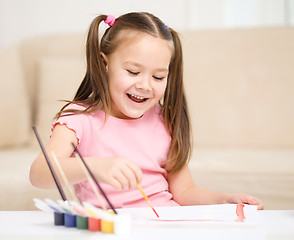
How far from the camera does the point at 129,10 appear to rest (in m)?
2.51

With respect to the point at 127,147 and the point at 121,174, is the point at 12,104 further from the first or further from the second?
the point at 121,174

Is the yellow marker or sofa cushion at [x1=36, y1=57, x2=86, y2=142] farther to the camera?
sofa cushion at [x1=36, y1=57, x2=86, y2=142]

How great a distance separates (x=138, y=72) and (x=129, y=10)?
1.64 m

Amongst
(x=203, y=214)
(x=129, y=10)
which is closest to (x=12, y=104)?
(x=129, y=10)

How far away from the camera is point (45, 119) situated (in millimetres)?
1992

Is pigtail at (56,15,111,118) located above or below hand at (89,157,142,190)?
above

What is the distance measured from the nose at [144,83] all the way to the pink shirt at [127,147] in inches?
5.5

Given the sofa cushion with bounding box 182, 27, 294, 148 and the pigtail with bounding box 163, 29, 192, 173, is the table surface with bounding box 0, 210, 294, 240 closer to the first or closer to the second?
the pigtail with bounding box 163, 29, 192, 173

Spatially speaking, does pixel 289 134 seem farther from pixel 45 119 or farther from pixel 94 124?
pixel 94 124

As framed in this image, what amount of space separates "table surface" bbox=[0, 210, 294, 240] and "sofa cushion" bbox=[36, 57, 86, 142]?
4.31ft

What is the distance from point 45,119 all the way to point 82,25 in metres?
0.74

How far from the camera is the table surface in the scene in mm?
608

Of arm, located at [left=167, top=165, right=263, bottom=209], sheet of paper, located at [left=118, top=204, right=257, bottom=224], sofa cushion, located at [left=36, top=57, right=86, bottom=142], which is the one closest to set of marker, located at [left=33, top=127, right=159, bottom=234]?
sheet of paper, located at [left=118, top=204, right=257, bottom=224]

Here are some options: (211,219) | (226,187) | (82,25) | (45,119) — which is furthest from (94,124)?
(82,25)
